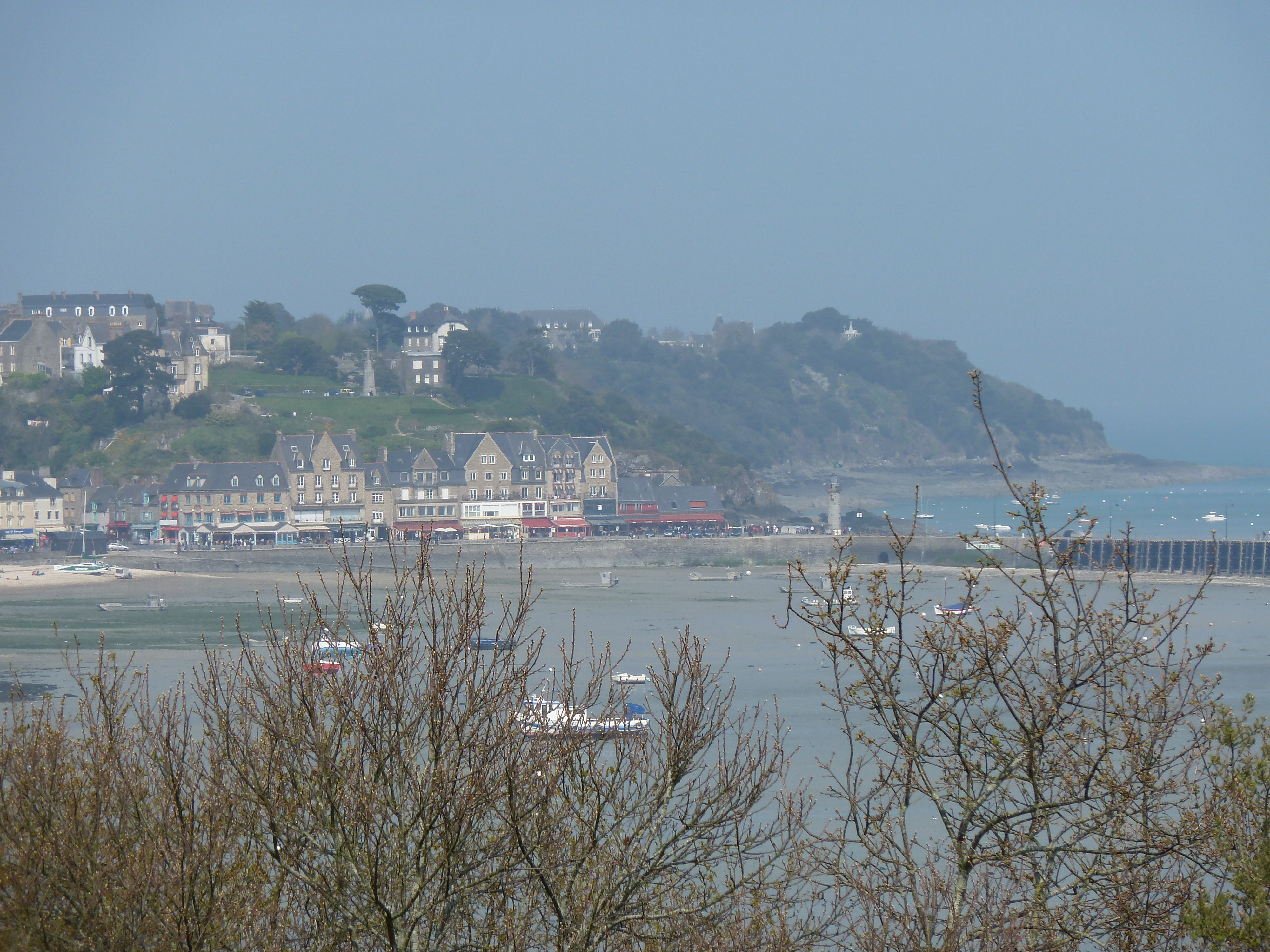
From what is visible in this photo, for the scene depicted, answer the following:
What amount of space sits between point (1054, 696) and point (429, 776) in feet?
9.04

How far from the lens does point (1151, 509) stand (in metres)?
95.4

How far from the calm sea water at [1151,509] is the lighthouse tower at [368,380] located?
120 feet

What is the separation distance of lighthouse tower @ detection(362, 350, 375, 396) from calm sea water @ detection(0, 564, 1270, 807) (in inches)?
1392

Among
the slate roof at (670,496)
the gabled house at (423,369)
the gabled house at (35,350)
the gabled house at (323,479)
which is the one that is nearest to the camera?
the gabled house at (323,479)

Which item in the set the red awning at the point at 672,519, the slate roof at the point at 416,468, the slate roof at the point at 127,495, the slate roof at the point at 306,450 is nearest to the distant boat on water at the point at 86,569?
the slate roof at the point at 127,495

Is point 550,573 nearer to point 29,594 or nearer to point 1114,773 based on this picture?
point 29,594

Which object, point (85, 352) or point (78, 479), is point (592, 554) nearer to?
point (78, 479)

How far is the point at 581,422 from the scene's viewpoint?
9200cm

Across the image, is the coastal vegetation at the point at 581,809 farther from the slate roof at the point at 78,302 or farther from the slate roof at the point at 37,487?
the slate roof at the point at 78,302

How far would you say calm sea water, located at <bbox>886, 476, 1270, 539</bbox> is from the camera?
76312 millimetres

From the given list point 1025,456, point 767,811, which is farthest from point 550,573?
point 1025,456

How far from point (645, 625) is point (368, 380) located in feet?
183

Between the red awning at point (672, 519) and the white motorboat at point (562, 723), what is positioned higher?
the white motorboat at point (562, 723)

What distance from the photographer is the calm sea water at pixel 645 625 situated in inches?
1126
